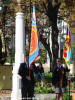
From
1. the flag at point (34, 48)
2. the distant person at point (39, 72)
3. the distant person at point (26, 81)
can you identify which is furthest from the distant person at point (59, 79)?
the distant person at point (39, 72)

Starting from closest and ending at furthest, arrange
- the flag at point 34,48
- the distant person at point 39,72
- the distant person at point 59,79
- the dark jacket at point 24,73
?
the dark jacket at point 24,73 < the flag at point 34,48 < the distant person at point 59,79 < the distant person at point 39,72

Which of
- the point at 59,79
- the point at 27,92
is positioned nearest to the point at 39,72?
the point at 59,79

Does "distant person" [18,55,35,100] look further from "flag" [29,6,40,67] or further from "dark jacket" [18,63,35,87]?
"flag" [29,6,40,67]

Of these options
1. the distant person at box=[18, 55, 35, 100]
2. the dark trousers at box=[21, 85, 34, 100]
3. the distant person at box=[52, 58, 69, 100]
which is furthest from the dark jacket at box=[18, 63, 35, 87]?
the distant person at box=[52, 58, 69, 100]

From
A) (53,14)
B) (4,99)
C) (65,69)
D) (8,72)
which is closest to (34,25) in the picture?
(65,69)

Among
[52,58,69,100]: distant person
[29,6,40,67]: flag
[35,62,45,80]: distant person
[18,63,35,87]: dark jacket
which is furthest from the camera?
[35,62,45,80]: distant person

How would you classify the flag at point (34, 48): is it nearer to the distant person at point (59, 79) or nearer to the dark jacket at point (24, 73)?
the dark jacket at point (24, 73)

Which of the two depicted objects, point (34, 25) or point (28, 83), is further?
point (34, 25)

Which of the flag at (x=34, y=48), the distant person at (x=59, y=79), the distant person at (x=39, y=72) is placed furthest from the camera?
the distant person at (x=39, y=72)

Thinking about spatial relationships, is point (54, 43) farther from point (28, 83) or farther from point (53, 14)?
point (28, 83)

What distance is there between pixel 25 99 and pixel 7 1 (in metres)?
12.3

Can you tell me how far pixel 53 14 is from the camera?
23328mm

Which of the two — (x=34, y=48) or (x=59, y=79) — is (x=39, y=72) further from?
(x=34, y=48)

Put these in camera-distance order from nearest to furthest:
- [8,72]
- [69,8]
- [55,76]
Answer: [55,76], [8,72], [69,8]
